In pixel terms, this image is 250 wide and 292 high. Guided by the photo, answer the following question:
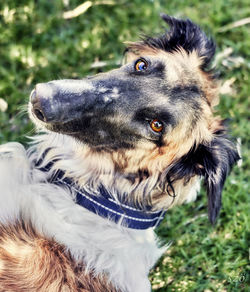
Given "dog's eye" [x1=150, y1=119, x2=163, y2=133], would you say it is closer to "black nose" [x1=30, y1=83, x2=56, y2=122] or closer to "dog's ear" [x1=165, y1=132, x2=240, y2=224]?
"dog's ear" [x1=165, y1=132, x2=240, y2=224]

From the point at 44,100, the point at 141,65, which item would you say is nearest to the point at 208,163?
the point at 141,65

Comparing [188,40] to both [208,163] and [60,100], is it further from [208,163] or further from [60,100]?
[60,100]

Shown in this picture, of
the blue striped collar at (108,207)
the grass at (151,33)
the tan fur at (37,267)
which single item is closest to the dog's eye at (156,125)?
the blue striped collar at (108,207)

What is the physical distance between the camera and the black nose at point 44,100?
113 inches

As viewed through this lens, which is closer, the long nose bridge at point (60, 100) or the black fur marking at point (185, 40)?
the long nose bridge at point (60, 100)

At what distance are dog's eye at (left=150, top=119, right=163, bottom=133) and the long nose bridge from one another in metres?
0.54

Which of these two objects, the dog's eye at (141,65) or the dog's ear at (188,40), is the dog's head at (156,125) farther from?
the dog's ear at (188,40)

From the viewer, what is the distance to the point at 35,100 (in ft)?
9.56

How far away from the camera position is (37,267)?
281 cm

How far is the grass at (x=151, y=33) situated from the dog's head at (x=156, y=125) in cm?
128

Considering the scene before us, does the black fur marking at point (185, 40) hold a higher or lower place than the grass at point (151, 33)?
higher

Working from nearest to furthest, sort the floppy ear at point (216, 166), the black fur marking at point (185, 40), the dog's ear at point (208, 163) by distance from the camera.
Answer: the floppy ear at point (216, 166), the dog's ear at point (208, 163), the black fur marking at point (185, 40)

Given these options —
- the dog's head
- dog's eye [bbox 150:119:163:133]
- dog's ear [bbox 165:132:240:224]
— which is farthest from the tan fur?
dog's eye [bbox 150:119:163:133]

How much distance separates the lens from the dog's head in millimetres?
3080
